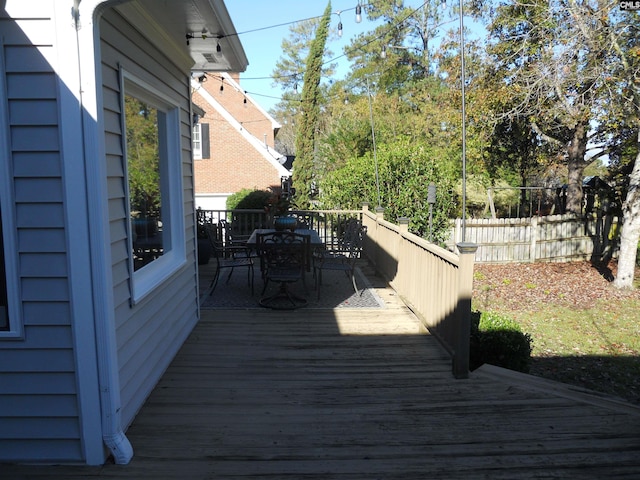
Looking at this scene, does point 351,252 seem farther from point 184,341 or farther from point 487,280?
point 487,280

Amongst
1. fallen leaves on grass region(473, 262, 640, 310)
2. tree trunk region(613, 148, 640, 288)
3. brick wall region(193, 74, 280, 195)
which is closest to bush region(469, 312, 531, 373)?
fallen leaves on grass region(473, 262, 640, 310)

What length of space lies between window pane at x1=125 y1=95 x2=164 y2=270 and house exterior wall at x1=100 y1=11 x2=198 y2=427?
0.22 m

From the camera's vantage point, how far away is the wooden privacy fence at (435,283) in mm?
3754

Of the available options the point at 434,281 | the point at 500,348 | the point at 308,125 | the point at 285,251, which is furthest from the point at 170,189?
the point at 308,125

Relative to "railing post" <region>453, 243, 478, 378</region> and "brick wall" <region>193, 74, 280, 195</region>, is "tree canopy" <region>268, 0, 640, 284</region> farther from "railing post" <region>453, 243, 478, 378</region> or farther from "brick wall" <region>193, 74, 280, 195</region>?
"railing post" <region>453, 243, 478, 378</region>

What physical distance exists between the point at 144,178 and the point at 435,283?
8.53 ft

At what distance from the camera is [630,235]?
1141 centimetres

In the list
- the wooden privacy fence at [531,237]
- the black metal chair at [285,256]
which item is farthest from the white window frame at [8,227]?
the wooden privacy fence at [531,237]

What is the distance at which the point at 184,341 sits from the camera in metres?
4.56

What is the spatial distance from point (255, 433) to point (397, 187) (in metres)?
8.80

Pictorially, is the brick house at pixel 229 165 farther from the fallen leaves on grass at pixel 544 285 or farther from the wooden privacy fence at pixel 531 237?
the fallen leaves on grass at pixel 544 285

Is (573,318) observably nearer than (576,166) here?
Yes

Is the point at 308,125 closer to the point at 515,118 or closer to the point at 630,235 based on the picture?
the point at 515,118

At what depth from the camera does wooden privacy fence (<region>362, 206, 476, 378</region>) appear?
3754 millimetres
